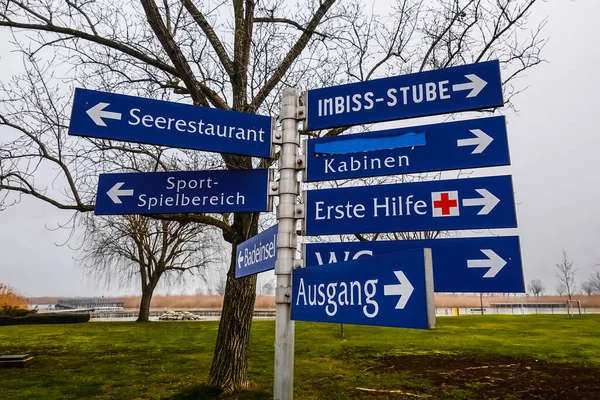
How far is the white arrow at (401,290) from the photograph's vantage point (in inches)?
A: 71.9

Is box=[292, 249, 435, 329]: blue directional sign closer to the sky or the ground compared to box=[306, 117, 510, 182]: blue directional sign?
closer to the ground

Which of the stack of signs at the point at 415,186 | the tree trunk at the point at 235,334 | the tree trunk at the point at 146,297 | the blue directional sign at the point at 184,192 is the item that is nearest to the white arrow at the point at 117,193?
the blue directional sign at the point at 184,192

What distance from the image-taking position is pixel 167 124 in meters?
3.30

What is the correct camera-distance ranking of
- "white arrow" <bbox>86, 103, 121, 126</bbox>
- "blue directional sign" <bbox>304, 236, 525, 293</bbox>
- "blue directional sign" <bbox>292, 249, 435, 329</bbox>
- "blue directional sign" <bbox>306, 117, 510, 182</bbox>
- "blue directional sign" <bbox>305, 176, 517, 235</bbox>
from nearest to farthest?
"blue directional sign" <bbox>292, 249, 435, 329</bbox> → "blue directional sign" <bbox>304, 236, 525, 293</bbox> → "blue directional sign" <bbox>305, 176, 517, 235</bbox> → "blue directional sign" <bbox>306, 117, 510, 182</bbox> → "white arrow" <bbox>86, 103, 121, 126</bbox>

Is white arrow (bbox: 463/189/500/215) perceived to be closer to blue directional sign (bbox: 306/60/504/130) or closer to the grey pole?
blue directional sign (bbox: 306/60/504/130)

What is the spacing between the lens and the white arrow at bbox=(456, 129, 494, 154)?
9.46 ft

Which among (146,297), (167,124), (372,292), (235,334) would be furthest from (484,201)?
(146,297)

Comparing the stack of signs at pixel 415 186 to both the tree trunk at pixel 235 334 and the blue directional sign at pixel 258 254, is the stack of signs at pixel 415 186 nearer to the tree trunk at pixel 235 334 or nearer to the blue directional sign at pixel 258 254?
the blue directional sign at pixel 258 254

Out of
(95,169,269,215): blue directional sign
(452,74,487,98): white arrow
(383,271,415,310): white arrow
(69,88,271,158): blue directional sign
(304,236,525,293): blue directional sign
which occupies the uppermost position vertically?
(452,74,487,98): white arrow

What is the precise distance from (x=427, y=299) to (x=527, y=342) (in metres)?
14.6

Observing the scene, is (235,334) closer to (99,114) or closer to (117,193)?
(117,193)

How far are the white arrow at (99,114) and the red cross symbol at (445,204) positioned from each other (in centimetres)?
250

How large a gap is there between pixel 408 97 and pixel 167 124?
1886 mm

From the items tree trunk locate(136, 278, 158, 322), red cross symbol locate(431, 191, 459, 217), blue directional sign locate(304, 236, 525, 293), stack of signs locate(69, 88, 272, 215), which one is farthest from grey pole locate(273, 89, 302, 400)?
tree trunk locate(136, 278, 158, 322)
